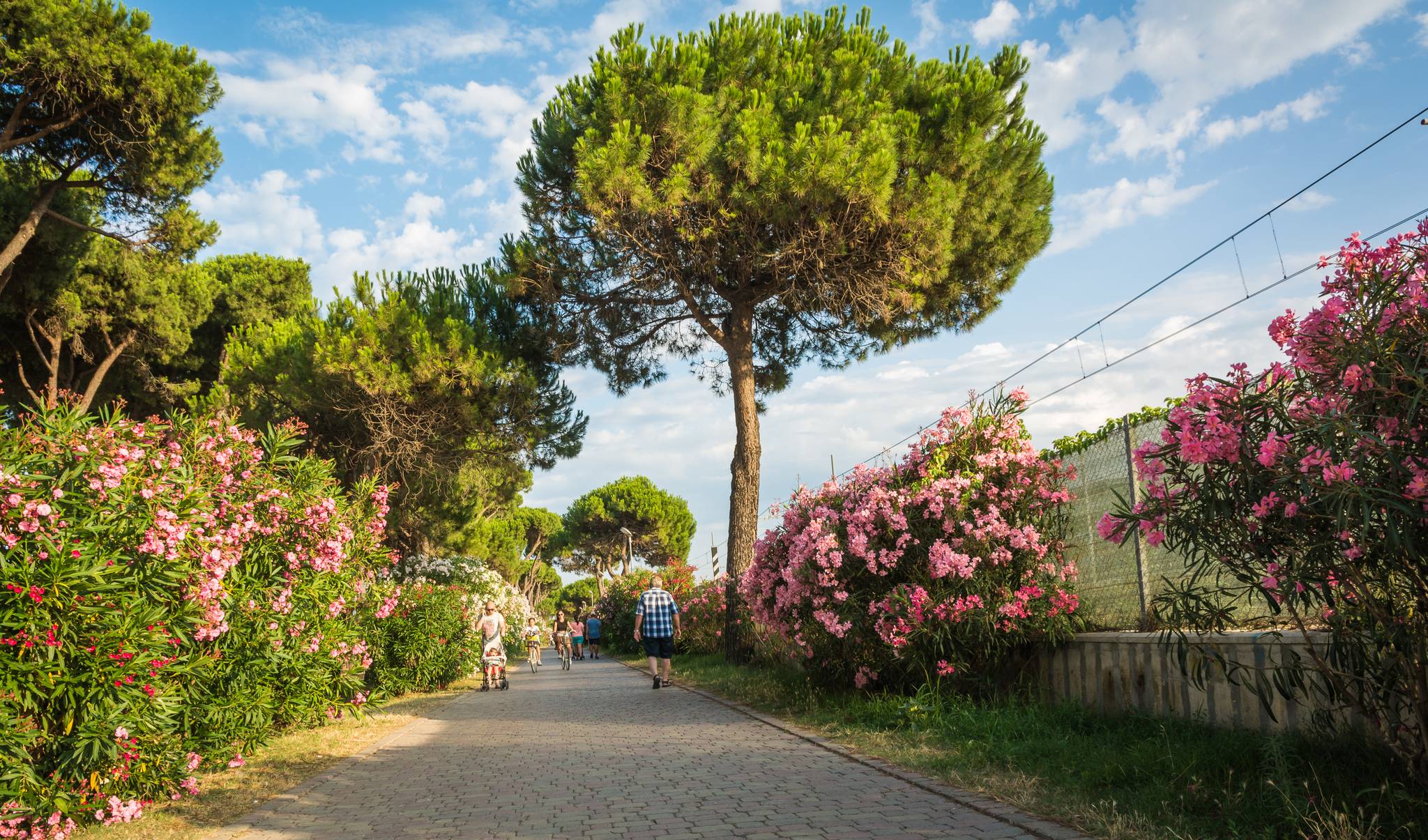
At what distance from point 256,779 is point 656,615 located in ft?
29.5

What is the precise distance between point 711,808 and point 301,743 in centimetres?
497

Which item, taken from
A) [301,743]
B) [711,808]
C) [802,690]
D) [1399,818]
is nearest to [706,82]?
[802,690]

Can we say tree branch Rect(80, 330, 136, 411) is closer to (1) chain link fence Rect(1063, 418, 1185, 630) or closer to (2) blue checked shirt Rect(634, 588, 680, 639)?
(2) blue checked shirt Rect(634, 588, 680, 639)

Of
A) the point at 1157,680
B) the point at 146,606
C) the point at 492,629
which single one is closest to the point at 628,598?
the point at 492,629

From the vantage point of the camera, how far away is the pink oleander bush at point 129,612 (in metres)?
4.36

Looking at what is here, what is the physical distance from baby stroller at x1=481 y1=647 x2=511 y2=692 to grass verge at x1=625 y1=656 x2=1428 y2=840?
1027 cm

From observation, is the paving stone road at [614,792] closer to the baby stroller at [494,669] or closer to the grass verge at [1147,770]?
the grass verge at [1147,770]

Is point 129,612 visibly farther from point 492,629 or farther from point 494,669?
point 494,669

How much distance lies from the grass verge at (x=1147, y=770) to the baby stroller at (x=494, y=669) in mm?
10266

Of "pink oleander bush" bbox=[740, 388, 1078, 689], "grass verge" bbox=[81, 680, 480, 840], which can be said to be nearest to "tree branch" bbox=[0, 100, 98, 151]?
"grass verge" bbox=[81, 680, 480, 840]

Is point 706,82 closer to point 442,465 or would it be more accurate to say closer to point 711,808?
point 442,465

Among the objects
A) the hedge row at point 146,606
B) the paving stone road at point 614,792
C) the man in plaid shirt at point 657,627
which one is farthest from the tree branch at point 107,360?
the paving stone road at point 614,792

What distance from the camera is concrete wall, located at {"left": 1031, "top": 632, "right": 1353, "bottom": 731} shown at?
5.12 metres

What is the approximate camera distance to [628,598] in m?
33.2
